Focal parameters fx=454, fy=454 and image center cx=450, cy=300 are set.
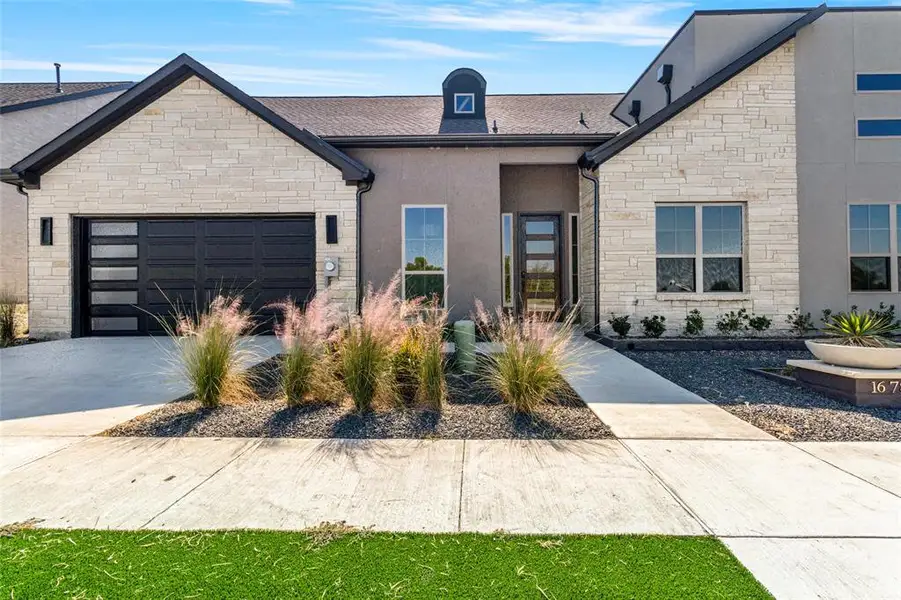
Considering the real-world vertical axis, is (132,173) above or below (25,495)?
above

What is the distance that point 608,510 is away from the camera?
2727mm

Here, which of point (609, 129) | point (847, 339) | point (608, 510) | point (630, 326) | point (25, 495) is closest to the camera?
point (608, 510)

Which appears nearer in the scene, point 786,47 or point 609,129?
point 786,47

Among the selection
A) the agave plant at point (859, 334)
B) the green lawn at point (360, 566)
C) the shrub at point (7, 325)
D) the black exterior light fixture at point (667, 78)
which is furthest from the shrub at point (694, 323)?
the shrub at point (7, 325)

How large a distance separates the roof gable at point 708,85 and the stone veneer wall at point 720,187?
0.54 ft

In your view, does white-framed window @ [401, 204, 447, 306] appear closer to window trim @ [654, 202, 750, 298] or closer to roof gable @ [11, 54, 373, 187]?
roof gable @ [11, 54, 373, 187]

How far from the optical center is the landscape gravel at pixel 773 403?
4117mm

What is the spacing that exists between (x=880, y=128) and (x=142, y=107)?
15.2 metres

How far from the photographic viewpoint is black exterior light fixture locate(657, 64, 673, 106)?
11016 mm

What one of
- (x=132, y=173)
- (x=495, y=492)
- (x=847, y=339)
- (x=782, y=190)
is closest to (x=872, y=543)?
(x=495, y=492)

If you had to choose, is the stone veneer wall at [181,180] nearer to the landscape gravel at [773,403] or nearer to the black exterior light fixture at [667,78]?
the landscape gravel at [773,403]

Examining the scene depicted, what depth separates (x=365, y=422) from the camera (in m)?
4.37

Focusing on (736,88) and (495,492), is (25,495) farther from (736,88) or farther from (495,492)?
(736,88)

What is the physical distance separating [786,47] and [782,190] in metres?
2.96
